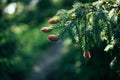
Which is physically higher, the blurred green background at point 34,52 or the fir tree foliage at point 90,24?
the blurred green background at point 34,52

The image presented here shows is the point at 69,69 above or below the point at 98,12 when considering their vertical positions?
above

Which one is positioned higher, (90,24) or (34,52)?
(34,52)

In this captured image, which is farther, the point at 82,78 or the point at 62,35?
the point at 82,78

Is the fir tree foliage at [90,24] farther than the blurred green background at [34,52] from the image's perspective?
No

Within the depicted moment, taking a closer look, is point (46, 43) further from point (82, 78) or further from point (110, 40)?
point (110, 40)

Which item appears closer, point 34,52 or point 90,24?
point 90,24

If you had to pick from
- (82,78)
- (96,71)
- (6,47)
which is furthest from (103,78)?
(6,47)
